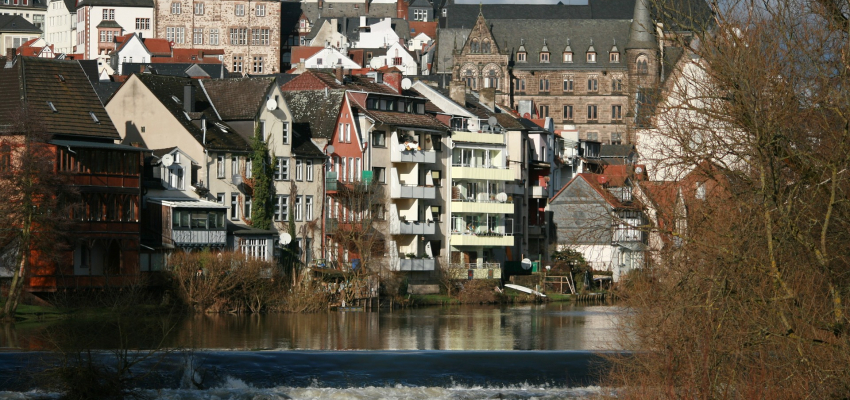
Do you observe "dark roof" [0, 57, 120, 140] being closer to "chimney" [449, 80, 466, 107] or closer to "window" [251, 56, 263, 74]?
"chimney" [449, 80, 466, 107]

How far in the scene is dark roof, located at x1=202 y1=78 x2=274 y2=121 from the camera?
237 feet

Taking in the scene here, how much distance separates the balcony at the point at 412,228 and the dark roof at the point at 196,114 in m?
10.1

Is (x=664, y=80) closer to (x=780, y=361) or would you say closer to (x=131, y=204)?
(x=780, y=361)

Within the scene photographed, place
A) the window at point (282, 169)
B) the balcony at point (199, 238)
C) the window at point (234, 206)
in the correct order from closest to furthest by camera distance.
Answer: the balcony at point (199, 238)
the window at point (234, 206)
the window at point (282, 169)

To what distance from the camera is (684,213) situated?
21.9 meters

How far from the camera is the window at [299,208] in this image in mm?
73188

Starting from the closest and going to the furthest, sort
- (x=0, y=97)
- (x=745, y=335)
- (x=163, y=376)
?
(x=745, y=335) < (x=163, y=376) < (x=0, y=97)

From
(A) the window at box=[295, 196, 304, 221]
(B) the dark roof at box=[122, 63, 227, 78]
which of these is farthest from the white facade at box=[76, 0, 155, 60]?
(A) the window at box=[295, 196, 304, 221]

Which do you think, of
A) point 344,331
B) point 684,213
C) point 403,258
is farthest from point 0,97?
point 684,213

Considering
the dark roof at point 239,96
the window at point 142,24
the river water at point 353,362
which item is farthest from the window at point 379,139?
the window at point 142,24

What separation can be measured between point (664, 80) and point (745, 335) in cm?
396

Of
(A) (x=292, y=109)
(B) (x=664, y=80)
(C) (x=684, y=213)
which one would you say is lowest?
(C) (x=684, y=213)

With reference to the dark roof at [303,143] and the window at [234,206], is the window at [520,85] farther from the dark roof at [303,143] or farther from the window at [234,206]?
the window at [234,206]

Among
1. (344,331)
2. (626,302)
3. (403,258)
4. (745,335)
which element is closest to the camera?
(745,335)
